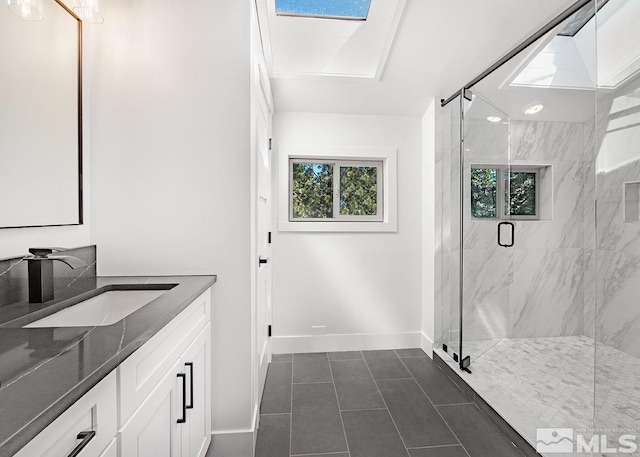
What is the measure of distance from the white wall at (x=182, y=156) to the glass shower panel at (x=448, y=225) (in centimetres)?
175

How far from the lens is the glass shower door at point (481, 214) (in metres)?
2.54

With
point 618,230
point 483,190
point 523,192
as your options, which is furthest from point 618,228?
point 523,192

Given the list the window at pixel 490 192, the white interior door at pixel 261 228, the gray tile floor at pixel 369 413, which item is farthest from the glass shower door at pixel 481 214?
the white interior door at pixel 261 228

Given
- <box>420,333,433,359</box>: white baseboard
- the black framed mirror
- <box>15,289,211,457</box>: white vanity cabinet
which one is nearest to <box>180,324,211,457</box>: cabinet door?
<box>15,289,211,457</box>: white vanity cabinet

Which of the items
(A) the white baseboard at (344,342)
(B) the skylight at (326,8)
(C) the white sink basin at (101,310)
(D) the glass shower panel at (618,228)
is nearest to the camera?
(C) the white sink basin at (101,310)

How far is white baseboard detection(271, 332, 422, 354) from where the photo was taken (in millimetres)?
3004

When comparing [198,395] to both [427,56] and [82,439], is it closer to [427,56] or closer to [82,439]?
[82,439]

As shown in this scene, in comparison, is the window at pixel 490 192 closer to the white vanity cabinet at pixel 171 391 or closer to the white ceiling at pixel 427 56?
the white ceiling at pixel 427 56

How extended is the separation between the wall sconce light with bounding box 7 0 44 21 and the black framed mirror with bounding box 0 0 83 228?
0.06 ft

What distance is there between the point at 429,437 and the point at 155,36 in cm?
262

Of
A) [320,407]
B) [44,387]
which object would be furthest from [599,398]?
[44,387]

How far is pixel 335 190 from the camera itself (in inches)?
126

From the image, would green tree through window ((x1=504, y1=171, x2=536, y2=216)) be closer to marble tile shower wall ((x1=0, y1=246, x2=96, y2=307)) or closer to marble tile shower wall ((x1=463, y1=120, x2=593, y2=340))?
marble tile shower wall ((x1=463, y1=120, x2=593, y2=340))

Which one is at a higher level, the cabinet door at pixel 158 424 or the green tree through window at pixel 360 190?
the green tree through window at pixel 360 190
